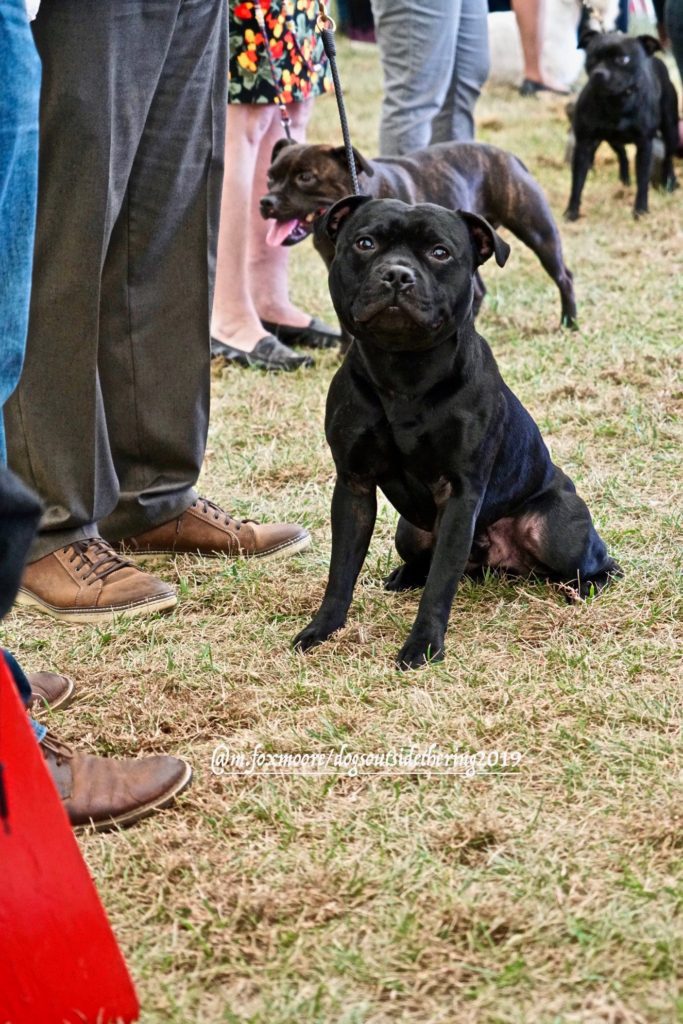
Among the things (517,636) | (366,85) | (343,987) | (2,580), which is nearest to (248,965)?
(343,987)

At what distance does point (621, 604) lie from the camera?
2.88 metres

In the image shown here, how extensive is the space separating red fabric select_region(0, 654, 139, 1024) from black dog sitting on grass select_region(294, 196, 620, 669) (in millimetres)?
1148

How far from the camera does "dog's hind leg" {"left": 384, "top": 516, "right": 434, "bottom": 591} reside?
9.87ft

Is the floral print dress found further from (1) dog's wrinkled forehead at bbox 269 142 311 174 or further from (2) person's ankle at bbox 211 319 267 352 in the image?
(2) person's ankle at bbox 211 319 267 352

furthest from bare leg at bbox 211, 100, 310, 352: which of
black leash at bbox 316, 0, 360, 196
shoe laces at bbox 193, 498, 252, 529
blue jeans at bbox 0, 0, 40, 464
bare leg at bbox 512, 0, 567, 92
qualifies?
bare leg at bbox 512, 0, 567, 92

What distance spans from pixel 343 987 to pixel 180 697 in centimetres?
96

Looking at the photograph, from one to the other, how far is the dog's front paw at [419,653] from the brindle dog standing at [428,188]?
7.98 feet

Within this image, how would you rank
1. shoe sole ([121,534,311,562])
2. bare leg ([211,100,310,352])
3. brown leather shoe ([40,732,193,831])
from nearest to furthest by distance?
brown leather shoe ([40,732,193,831]) < shoe sole ([121,534,311,562]) < bare leg ([211,100,310,352])

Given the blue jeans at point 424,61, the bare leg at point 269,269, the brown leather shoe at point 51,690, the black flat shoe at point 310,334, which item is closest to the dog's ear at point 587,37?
the blue jeans at point 424,61

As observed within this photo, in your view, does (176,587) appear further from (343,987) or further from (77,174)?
(343,987)

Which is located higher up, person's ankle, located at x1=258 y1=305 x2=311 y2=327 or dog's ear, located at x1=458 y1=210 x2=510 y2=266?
dog's ear, located at x1=458 y1=210 x2=510 y2=266

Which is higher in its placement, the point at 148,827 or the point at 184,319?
the point at 184,319

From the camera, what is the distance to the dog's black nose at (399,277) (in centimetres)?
249

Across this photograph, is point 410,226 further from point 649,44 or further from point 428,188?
point 649,44
